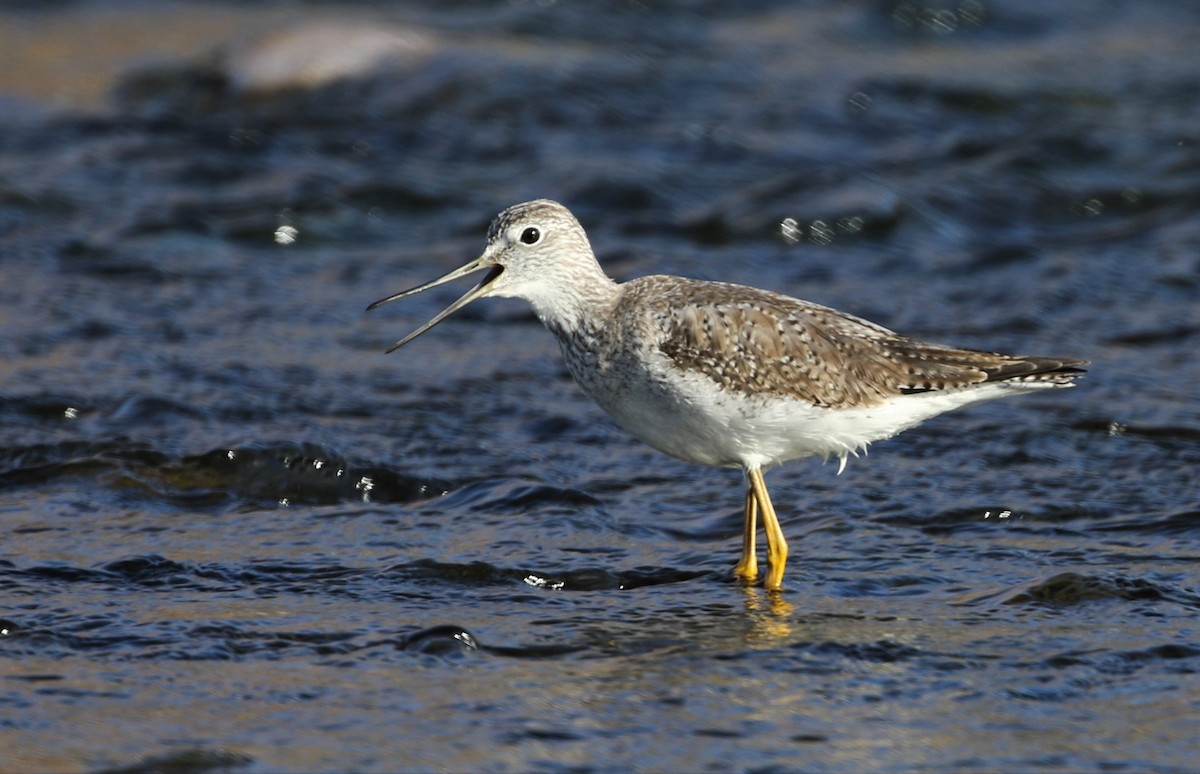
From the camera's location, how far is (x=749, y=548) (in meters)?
7.96

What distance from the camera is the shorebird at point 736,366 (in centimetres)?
764

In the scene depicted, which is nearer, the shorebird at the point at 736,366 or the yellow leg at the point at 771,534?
the shorebird at the point at 736,366

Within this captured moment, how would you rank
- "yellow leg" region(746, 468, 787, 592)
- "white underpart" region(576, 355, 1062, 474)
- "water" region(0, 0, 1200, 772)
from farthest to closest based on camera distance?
"yellow leg" region(746, 468, 787, 592), "white underpart" region(576, 355, 1062, 474), "water" region(0, 0, 1200, 772)

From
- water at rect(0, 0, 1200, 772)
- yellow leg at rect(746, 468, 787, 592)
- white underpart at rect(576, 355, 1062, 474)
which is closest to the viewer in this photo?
water at rect(0, 0, 1200, 772)

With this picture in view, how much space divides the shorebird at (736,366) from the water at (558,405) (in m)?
0.67

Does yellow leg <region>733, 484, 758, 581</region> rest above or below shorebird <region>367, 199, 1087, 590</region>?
below

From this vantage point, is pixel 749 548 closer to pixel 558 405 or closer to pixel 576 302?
pixel 576 302

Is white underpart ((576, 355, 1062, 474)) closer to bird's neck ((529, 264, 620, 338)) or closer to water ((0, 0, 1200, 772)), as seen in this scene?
bird's neck ((529, 264, 620, 338))

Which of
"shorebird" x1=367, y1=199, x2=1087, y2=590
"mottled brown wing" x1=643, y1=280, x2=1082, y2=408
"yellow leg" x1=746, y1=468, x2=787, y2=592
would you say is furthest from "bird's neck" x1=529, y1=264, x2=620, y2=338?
"yellow leg" x1=746, y1=468, x2=787, y2=592

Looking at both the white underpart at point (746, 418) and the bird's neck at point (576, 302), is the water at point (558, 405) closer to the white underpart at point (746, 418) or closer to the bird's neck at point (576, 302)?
the white underpart at point (746, 418)

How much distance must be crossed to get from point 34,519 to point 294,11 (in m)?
12.6

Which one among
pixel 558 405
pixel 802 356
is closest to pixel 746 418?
pixel 802 356

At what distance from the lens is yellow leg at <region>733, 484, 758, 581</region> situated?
791 centimetres

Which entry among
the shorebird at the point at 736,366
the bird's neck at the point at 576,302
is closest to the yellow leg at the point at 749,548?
the shorebird at the point at 736,366
